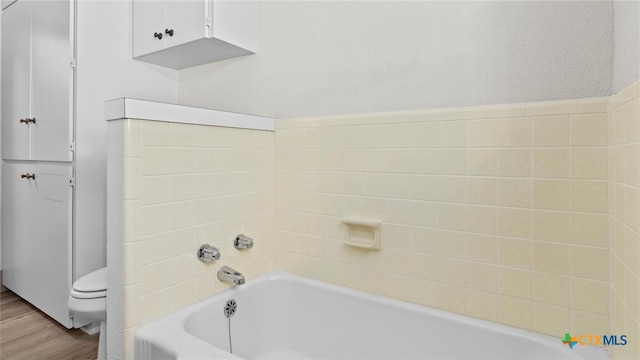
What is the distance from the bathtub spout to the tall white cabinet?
47.3 inches

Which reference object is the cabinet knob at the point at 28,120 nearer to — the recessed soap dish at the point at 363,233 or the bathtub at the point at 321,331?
the bathtub at the point at 321,331

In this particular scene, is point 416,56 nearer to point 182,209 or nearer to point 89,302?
point 182,209

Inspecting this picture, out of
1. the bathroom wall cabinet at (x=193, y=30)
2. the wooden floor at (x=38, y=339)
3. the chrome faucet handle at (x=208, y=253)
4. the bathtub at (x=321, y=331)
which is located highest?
the bathroom wall cabinet at (x=193, y=30)

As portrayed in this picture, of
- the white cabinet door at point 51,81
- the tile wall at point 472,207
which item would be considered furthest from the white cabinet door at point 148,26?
the tile wall at point 472,207

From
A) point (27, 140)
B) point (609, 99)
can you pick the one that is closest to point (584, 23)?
point (609, 99)

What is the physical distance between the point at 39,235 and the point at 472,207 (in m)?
2.69

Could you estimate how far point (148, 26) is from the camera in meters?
2.15

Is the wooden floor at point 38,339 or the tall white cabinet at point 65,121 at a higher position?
the tall white cabinet at point 65,121

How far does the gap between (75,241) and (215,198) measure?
123cm

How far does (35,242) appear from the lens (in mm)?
2400

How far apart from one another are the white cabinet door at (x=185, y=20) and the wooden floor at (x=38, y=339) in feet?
5.96

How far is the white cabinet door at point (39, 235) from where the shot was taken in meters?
2.14

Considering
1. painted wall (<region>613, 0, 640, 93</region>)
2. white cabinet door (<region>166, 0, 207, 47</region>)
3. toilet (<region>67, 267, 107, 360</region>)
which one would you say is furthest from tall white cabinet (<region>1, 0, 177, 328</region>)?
painted wall (<region>613, 0, 640, 93</region>)

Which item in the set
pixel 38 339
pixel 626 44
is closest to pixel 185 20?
pixel 626 44
